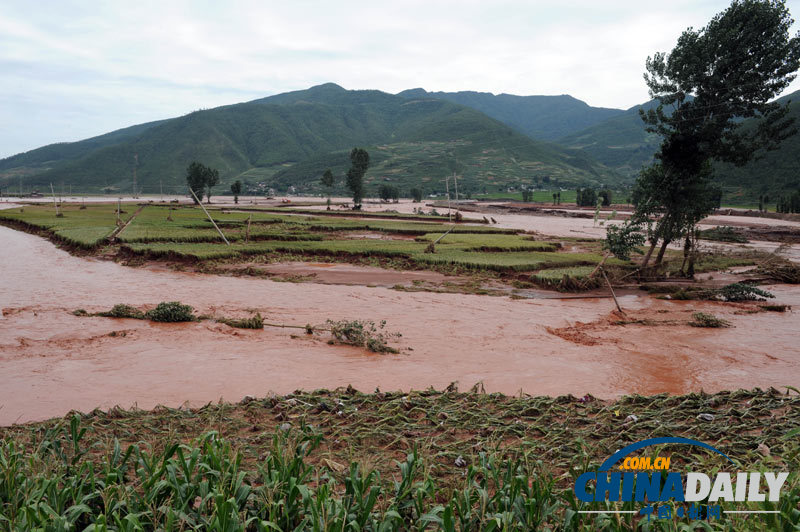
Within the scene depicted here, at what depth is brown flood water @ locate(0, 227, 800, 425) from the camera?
8.77m

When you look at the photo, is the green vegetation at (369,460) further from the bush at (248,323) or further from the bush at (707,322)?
the bush at (707,322)

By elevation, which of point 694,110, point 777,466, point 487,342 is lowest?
point 487,342

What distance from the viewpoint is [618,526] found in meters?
3.39

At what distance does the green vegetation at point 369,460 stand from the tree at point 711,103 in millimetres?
15390

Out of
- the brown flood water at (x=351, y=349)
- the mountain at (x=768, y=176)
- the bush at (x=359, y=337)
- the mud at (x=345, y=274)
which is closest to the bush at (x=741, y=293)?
the brown flood water at (x=351, y=349)

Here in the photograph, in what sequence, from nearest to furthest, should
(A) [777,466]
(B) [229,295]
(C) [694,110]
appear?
(A) [777,466], (B) [229,295], (C) [694,110]

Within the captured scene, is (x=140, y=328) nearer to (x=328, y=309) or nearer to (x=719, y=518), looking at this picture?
(x=328, y=309)

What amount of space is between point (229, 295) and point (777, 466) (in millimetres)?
16057

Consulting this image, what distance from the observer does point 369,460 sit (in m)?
4.64

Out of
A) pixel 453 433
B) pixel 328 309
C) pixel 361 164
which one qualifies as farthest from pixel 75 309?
→ pixel 361 164

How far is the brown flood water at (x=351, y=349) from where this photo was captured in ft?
28.8

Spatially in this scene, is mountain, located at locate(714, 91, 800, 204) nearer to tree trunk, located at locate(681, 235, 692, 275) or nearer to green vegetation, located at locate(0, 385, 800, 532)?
tree trunk, located at locate(681, 235, 692, 275)

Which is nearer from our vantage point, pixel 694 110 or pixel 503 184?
pixel 694 110

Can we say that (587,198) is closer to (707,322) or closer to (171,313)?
(707,322)
